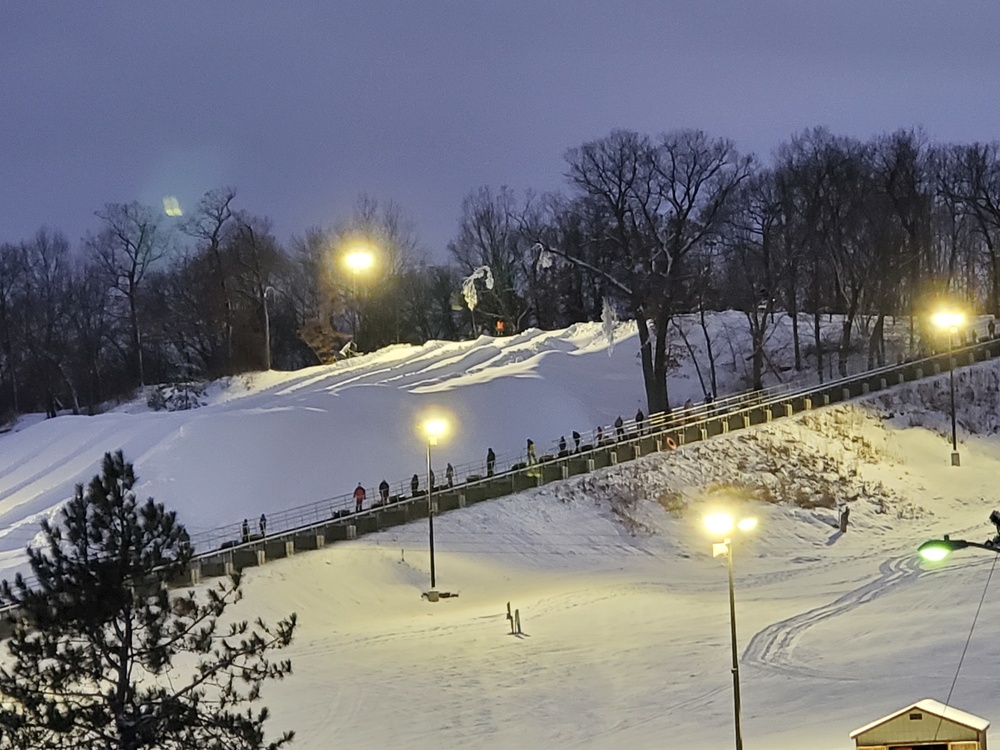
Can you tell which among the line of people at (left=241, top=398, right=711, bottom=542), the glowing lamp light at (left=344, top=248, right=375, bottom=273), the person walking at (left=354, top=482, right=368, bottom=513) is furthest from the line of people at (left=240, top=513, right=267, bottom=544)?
the glowing lamp light at (left=344, top=248, right=375, bottom=273)

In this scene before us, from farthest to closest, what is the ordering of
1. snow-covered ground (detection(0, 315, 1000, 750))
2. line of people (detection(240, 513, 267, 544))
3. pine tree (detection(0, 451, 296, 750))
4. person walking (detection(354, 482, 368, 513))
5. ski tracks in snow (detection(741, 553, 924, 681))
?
person walking (detection(354, 482, 368, 513)) < line of people (detection(240, 513, 267, 544)) < ski tracks in snow (detection(741, 553, 924, 681)) < snow-covered ground (detection(0, 315, 1000, 750)) < pine tree (detection(0, 451, 296, 750))

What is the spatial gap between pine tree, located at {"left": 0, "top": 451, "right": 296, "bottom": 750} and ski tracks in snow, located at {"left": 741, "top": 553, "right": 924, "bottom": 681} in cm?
1101

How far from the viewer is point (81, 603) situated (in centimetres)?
1499

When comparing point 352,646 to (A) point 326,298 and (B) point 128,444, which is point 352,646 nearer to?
(B) point 128,444

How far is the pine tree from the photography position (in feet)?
48.2

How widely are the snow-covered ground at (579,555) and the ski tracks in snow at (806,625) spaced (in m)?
0.10

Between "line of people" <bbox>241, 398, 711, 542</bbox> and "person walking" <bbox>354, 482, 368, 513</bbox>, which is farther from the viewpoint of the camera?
"person walking" <bbox>354, 482, 368, 513</bbox>

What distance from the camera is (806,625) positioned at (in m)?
26.3

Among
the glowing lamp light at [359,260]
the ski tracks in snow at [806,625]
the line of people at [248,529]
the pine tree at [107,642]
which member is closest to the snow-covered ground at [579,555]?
the ski tracks in snow at [806,625]

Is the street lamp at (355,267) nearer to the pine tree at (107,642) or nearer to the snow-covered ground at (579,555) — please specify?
the snow-covered ground at (579,555)

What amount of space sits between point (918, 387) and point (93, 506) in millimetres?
42716

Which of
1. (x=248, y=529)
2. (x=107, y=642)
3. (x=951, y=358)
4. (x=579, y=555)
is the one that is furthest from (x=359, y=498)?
(x=951, y=358)

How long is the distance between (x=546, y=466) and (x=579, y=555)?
440 cm

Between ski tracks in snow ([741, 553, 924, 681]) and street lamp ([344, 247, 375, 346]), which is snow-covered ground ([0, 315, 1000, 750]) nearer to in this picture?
ski tracks in snow ([741, 553, 924, 681])
